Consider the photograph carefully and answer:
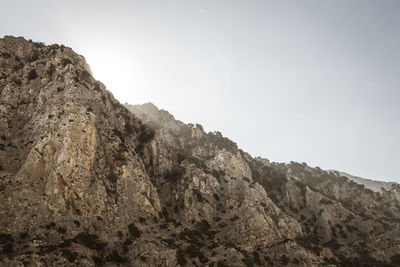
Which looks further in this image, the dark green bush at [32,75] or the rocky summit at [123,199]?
the dark green bush at [32,75]

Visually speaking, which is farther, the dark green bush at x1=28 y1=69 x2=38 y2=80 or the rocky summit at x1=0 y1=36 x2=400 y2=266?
the dark green bush at x1=28 y1=69 x2=38 y2=80

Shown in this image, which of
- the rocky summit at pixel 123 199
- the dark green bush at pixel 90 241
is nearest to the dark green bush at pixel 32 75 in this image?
the rocky summit at pixel 123 199

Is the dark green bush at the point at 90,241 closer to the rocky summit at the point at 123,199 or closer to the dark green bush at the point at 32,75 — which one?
the rocky summit at the point at 123,199

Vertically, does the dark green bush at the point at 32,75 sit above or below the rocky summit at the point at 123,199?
above

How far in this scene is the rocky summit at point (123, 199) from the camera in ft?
160

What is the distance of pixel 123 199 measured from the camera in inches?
2361

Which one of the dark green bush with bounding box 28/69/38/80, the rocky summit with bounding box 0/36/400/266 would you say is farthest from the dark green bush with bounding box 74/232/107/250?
the dark green bush with bounding box 28/69/38/80

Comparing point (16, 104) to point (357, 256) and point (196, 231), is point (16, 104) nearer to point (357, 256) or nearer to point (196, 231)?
point (196, 231)

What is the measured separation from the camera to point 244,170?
95.2m

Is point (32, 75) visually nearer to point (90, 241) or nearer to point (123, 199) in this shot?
point (123, 199)

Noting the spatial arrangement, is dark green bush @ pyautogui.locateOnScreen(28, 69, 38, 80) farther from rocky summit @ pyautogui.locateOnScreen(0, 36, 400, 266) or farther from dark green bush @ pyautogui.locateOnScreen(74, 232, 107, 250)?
dark green bush @ pyautogui.locateOnScreen(74, 232, 107, 250)

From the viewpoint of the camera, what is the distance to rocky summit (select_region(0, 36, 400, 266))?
48625 mm

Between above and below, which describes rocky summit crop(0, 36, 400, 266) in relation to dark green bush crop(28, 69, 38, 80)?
below

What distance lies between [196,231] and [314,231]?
3966 centimetres
